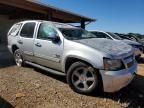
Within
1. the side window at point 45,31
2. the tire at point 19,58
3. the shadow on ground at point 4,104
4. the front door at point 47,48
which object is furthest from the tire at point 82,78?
the tire at point 19,58

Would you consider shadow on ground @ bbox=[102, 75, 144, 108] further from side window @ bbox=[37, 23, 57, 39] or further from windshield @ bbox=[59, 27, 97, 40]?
side window @ bbox=[37, 23, 57, 39]

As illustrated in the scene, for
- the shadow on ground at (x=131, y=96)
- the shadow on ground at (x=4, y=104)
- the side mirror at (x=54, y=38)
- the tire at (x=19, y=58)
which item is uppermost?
the side mirror at (x=54, y=38)

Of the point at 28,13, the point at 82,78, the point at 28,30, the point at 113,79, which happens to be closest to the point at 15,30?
the point at 28,30

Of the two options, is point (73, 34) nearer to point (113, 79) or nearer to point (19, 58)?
point (113, 79)

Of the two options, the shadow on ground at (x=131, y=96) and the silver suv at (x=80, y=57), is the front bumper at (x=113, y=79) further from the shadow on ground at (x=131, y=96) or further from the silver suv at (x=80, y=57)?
the shadow on ground at (x=131, y=96)

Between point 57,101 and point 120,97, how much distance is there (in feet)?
4.95

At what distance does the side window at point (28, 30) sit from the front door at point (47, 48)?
0.44m

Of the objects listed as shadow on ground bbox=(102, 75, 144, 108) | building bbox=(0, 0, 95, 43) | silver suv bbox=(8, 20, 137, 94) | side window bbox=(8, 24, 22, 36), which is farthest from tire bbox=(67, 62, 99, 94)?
building bbox=(0, 0, 95, 43)

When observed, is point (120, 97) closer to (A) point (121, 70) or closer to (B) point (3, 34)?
(A) point (121, 70)

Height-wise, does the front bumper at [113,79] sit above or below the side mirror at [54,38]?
below

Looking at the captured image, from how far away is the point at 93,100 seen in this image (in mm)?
4730

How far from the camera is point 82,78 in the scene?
5016 mm

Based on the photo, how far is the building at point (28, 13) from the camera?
13500mm

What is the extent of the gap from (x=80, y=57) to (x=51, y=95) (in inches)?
42.7
